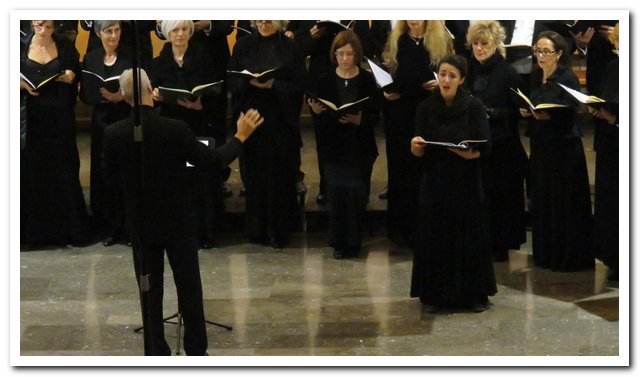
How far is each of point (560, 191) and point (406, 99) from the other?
105cm

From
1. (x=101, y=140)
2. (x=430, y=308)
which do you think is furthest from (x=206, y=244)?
(x=430, y=308)

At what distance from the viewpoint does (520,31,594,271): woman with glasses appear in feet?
29.4

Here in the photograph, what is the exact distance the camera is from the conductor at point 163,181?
736cm

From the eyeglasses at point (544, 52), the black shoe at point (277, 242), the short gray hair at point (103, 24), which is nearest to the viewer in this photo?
the eyeglasses at point (544, 52)

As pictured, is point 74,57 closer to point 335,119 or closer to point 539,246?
point 335,119

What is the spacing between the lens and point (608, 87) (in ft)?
28.5

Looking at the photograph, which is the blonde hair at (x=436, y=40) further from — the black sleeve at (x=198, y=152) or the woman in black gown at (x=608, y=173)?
the black sleeve at (x=198, y=152)

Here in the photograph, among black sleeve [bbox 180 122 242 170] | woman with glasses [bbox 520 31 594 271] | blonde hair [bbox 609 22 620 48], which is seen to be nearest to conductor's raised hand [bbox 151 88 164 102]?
black sleeve [bbox 180 122 242 170]

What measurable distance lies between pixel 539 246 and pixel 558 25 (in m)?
1.33

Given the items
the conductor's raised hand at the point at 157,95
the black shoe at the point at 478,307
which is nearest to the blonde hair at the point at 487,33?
the black shoe at the point at 478,307

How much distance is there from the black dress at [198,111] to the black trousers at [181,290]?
1.87 m

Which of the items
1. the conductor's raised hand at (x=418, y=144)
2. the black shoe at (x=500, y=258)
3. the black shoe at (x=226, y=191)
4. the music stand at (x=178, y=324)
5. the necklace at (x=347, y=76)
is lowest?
the music stand at (x=178, y=324)
